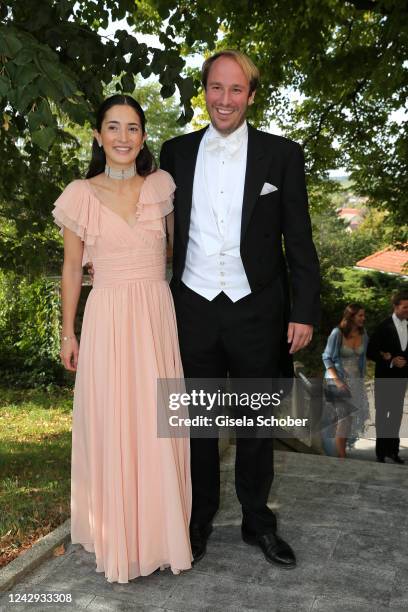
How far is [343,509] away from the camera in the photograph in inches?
142

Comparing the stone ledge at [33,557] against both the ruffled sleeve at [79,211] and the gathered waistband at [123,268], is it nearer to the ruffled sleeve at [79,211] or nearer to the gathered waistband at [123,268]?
the gathered waistband at [123,268]

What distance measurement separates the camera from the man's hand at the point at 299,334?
9.67 feet

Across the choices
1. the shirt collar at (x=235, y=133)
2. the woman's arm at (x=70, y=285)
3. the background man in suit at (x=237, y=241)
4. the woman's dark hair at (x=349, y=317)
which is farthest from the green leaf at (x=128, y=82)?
the woman's dark hair at (x=349, y=317)

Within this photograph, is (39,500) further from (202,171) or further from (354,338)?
(354,338)

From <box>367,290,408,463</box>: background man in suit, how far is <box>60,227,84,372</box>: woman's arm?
12.7 feet

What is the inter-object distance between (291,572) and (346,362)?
3.54 meters

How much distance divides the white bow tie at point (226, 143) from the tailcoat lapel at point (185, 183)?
0.10 metres

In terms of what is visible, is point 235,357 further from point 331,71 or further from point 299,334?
point 331,71

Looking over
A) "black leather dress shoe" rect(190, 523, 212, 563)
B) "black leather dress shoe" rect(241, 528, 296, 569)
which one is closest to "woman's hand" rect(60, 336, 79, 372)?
"black leather dress shoe" rect(190, 523, 212, 563)

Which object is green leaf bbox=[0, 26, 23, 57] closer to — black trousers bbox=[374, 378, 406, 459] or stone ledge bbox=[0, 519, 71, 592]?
stone ledge bbox=[0, 519, 71, 592]

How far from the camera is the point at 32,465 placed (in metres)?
5.73

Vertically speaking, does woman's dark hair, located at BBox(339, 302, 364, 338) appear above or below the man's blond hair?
below

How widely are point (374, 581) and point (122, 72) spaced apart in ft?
10.2

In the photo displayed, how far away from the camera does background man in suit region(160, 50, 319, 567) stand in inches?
112
